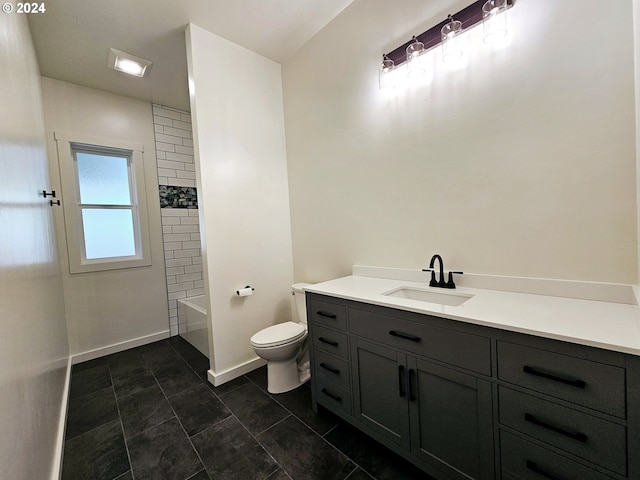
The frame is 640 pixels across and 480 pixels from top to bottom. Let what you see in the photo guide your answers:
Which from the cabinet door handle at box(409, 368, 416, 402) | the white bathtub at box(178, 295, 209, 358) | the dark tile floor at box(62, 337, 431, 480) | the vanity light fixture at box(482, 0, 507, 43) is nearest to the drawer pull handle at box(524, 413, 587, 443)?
the cabinet door handle at box(409, 368, 416, 402)

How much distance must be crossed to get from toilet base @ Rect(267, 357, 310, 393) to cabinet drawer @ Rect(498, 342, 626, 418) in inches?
61.0

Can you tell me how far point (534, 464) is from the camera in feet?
3.02

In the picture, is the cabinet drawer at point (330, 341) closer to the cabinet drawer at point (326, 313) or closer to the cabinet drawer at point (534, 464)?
the cabinet drawer at point (326, 313)

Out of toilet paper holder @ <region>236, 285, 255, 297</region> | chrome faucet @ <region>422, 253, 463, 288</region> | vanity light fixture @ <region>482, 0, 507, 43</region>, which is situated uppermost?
vanity light fixture @ <region>482, 0, 507, 43</region>

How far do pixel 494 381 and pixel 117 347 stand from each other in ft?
11.7

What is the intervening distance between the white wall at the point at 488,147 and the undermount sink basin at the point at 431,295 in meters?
0.21

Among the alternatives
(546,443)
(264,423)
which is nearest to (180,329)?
(264,423)

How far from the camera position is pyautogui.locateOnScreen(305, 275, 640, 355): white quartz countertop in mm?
824

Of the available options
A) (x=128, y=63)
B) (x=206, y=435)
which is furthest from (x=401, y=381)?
(x=128, y=63)

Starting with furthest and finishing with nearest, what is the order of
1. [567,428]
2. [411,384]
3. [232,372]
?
1. [232,372]
2. [411,384]
3. [567,428]

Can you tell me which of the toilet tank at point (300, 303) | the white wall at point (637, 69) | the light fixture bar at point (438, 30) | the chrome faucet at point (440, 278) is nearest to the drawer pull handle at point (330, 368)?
the toilet tank at point (300, 303)

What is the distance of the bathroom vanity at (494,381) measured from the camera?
0.80m
